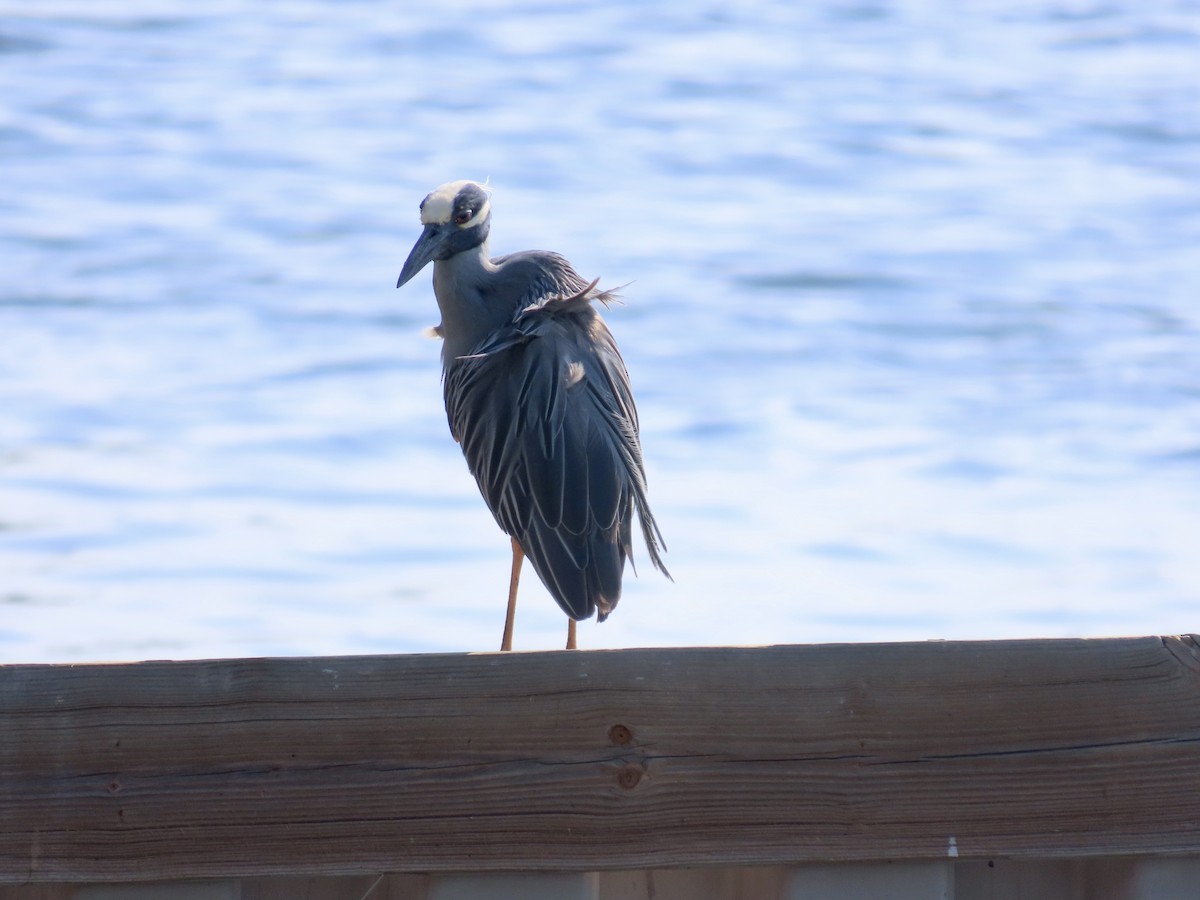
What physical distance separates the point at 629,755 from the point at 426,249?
2.56 m

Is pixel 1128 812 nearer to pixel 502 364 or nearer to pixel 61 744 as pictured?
pixel 61 744

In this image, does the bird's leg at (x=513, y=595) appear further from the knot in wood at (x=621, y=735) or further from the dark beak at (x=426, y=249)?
the knot in wood at (x=621, y=735)

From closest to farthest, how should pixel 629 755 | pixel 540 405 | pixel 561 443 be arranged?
pixel 629 755 → pixel 561 443 → pixel 540 405

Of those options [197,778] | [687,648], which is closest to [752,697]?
[687,648]

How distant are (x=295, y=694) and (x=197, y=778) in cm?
17

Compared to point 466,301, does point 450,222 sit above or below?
above

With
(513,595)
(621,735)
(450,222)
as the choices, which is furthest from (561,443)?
(621,735)

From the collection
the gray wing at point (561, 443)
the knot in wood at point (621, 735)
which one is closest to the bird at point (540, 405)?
the gray wing at point (561, 443)

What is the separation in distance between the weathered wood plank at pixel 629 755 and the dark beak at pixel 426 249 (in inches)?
93.0

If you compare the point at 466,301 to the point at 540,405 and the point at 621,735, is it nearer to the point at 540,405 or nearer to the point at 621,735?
the point at 540,405

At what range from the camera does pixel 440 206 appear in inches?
167

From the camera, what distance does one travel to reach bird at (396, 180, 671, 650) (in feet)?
11.8

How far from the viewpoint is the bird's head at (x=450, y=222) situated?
4.23 m

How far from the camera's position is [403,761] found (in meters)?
1.93
